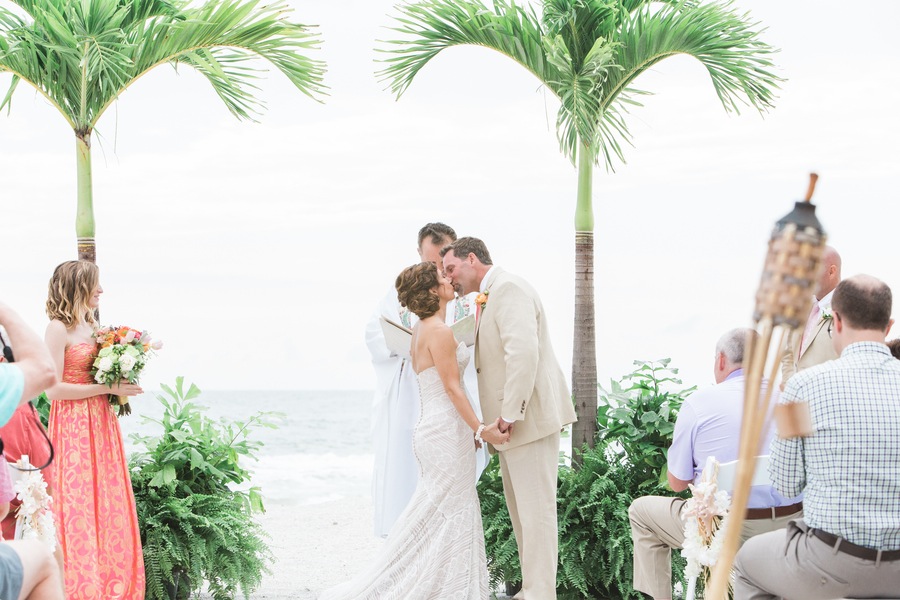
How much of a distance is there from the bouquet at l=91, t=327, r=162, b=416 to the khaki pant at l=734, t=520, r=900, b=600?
3.67 metres

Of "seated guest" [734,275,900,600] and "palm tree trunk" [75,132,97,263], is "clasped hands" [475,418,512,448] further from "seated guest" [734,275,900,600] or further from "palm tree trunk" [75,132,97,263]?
"palm tree trunk" [75,132,97,263]

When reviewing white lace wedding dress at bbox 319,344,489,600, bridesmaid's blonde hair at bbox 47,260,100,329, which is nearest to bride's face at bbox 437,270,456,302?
white lace wedding dress at bbox 319,344,489,600

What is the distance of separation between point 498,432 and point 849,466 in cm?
271

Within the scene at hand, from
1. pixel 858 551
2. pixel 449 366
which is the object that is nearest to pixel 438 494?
pixel 449 366

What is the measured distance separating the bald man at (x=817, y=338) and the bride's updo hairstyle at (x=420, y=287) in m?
2.12

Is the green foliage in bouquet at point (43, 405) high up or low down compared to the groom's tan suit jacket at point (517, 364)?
down

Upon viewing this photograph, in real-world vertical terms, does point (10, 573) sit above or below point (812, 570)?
above

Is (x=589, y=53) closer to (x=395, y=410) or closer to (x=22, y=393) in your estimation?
(x=395, y=410)

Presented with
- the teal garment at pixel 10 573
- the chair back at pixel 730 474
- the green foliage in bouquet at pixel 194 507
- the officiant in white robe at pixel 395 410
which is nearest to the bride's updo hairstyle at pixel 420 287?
the officiant in white robe at pixel 395 410

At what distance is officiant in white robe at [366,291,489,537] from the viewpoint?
6.89 metres

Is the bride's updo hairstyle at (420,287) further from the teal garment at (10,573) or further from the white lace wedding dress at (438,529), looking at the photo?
the teal garment at (10,573)

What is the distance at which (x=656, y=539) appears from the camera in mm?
5094

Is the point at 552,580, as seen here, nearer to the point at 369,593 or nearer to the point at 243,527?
the point at 369,593

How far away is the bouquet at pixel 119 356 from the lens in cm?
542
